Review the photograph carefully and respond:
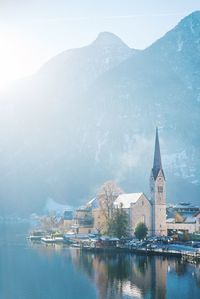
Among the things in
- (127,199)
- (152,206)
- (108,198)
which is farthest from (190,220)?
(108,198)

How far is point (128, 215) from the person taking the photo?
306ft

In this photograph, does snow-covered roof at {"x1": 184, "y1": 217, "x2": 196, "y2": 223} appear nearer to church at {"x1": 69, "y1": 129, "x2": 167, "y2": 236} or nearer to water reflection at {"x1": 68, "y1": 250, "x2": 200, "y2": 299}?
church at {"x1": 69, "y1": 129, "x2": 167, "y2": 236}

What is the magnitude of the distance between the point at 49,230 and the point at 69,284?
2598 inches

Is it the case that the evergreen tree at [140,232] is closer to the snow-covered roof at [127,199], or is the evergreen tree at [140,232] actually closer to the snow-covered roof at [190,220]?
the snow-covered roof at [127,199]

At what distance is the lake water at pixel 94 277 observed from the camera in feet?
155

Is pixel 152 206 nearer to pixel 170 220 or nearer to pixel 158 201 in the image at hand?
pixel 158 201

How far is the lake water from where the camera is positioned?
155 feet

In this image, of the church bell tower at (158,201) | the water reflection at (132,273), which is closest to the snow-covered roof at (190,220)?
the church bell tower at (158,201)

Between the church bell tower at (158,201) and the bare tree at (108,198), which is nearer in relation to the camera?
the church bell tower at (158,201)

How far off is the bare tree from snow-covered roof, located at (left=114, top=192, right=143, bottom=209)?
0.83m

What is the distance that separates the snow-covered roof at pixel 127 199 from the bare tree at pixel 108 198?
83 centimetres

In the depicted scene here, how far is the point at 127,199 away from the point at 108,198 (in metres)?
3.12

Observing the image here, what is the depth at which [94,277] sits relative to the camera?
5556cm

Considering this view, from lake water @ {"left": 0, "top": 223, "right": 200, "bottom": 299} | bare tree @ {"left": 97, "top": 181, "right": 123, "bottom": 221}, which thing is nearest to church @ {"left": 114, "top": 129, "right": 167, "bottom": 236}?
bare tree @ {"left": 97, "top": 181, "right": 123, "bottom": 221}
